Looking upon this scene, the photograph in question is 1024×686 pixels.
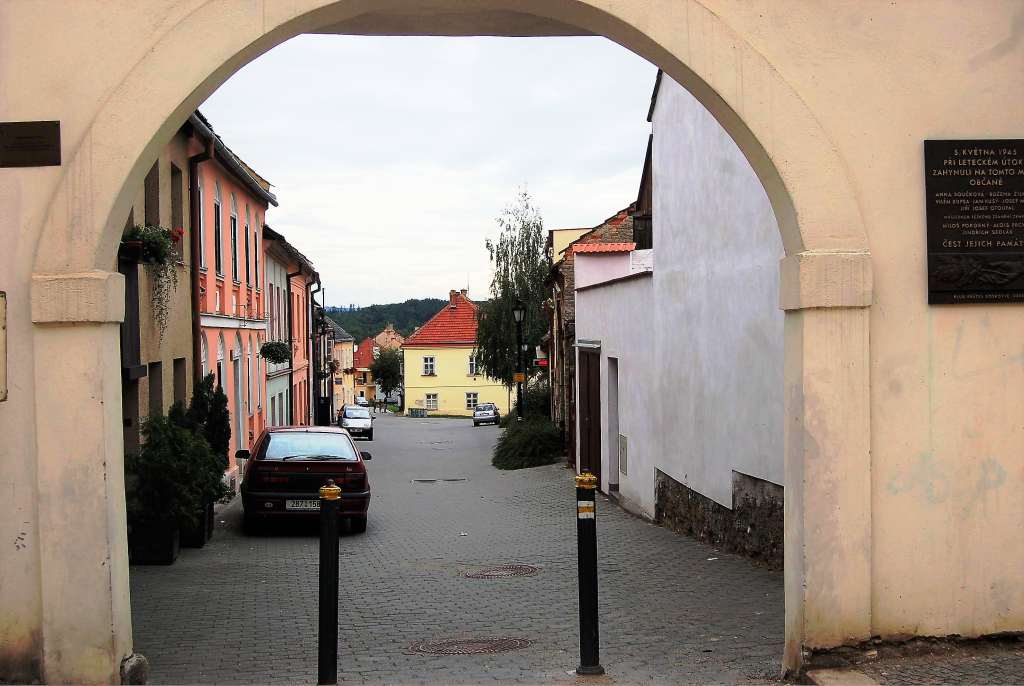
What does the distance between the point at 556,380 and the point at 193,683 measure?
25337mm

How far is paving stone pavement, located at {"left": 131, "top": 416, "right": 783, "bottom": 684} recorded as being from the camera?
6.01m

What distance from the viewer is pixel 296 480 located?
1295cm

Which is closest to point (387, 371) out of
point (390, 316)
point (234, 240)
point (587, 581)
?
point (390, 316)

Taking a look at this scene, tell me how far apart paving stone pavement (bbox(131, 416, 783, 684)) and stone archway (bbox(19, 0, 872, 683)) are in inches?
37.1

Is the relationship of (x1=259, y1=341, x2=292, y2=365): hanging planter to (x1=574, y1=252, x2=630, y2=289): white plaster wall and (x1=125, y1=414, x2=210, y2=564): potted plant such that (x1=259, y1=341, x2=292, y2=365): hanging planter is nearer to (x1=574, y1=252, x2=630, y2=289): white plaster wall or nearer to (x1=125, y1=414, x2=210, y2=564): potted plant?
(x1=574, y1=252, x2=630, y2=289): white plaster wall

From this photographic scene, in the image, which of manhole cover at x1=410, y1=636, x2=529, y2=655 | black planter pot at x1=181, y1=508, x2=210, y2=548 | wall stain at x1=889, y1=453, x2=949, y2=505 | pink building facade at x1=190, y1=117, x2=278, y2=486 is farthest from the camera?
pink building facade at x1=190, y1=117, x2=278, y2=486

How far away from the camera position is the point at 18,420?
493cm

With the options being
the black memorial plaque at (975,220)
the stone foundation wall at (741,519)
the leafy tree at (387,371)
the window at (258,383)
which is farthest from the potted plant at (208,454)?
the leafy tree at (387,371)

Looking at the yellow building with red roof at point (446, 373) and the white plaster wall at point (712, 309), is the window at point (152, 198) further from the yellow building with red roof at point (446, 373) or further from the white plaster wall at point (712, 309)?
the yellow building with red roof at point (446, 373)

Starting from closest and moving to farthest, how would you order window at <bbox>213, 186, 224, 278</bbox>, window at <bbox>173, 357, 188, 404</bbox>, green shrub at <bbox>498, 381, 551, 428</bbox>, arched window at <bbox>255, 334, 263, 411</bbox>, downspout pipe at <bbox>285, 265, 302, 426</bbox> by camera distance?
window at <bbox>173, 357, 188, 404</bbox>, window at <bbox>213, 186, 224, 278</bbox>, arched window at <bbox>255, 334, 263, 411</bbox>, downspout pipe at <bbox>285, 265, 302, 426</bbox>, green shrub at <bbox>498, 381, 551, 428</bbox>

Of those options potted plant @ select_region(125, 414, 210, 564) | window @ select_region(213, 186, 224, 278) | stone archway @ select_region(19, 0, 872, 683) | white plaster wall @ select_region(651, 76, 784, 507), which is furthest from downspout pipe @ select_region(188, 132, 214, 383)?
stone archway @ select_region(19, 0, 872, 683)

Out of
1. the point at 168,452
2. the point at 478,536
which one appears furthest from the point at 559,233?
the point at 168,452

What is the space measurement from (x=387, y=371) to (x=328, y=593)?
112 meters

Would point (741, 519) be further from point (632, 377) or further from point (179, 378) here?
point (179, 378)
